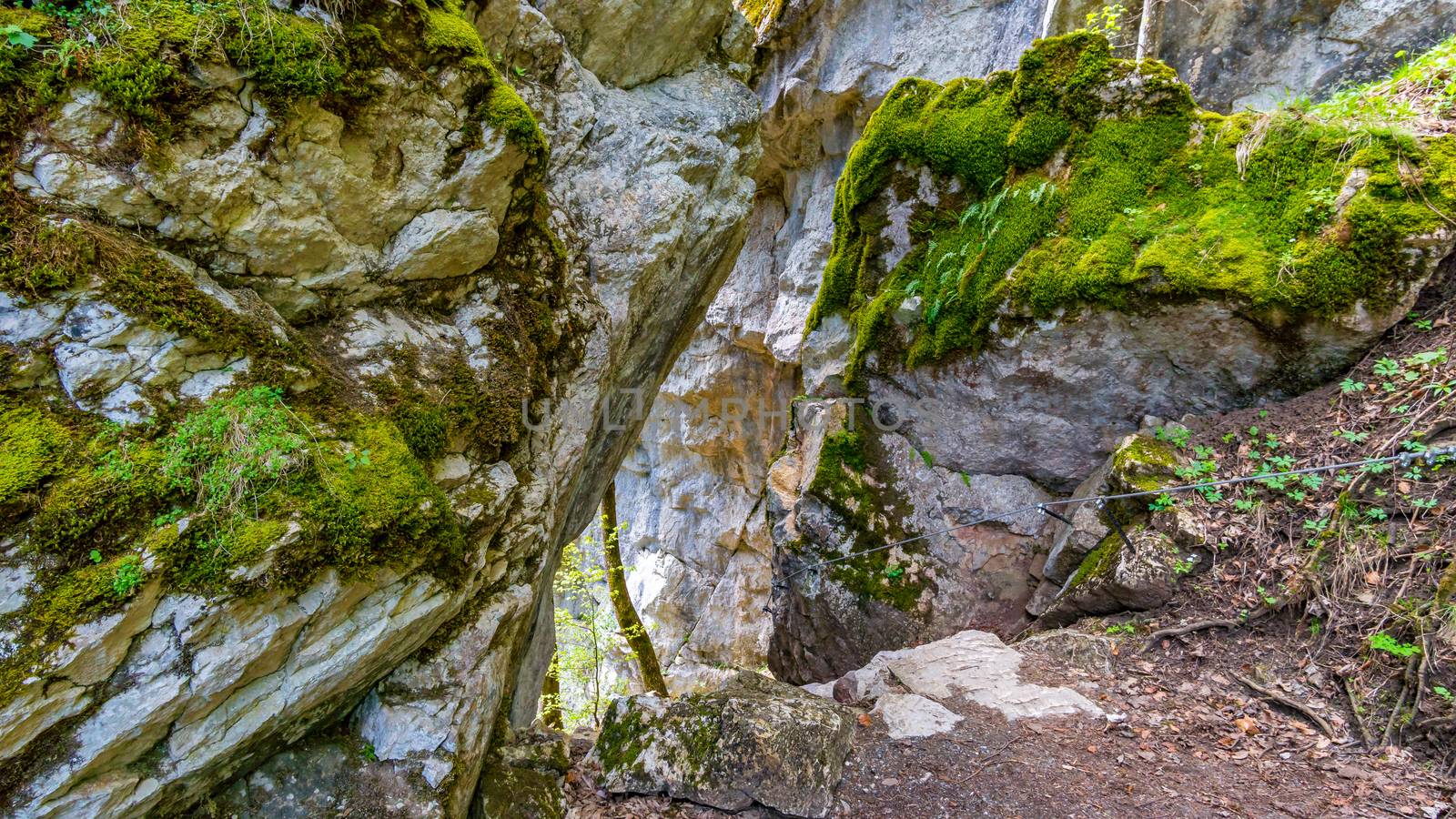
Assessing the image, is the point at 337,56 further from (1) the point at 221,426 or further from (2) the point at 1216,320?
(2) the point at 1216,320

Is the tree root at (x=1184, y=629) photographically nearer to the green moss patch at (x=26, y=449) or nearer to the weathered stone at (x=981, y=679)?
the weathered stone at (x=981, y=679)

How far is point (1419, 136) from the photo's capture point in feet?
15.7

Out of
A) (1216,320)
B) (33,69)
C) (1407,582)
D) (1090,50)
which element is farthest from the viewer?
(1090,50)

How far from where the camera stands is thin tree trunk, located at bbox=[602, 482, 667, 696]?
9.26 metres

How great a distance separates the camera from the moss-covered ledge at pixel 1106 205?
4789 millimetres

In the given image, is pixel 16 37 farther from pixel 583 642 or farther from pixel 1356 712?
pixel 583 642

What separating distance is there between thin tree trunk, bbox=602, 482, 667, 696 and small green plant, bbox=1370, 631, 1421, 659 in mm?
7674

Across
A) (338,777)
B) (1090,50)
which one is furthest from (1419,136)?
(338,777)

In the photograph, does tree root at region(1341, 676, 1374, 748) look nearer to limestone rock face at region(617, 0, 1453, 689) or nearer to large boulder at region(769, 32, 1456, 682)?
large boulder at region(769, 32, 1456, 682)

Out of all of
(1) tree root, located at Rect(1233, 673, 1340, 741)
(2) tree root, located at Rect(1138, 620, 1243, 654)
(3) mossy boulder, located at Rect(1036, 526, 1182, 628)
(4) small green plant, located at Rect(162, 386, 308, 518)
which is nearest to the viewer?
(4) small green plant, located at Rect(162, 386, 308, 518)

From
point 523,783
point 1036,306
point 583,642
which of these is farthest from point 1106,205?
point 583,642

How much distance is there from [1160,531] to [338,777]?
571 centimetres

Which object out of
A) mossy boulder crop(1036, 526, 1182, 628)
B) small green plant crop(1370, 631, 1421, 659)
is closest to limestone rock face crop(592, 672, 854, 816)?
mossy boulder crop(1036, 526, 1182, 628)

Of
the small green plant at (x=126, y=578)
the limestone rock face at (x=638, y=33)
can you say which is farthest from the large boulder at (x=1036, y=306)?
the small green plant at (x=126, y=578)
